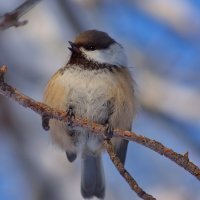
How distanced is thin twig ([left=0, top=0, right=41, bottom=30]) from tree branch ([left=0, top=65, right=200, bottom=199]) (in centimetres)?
35

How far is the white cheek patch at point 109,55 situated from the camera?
2041 mm

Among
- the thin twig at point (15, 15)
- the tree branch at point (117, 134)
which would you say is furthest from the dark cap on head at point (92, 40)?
the thin twig at point (15, 15)

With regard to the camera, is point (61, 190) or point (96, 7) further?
point (96, 7)

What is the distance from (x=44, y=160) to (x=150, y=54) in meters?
1.04

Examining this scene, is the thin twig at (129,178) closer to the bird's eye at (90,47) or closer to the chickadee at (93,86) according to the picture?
the chickadee at (93,86)

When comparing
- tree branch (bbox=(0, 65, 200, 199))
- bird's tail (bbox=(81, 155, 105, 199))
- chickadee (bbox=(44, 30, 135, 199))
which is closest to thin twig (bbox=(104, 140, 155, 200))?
tree branch (bbox=(0, 65, 200, 199))

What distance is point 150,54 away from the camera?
11.2 ft

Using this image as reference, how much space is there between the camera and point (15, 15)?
898 millimetres

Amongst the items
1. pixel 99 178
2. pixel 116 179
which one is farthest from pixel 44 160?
pixel 99 178

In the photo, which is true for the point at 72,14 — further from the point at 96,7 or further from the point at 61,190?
the point at 61,190

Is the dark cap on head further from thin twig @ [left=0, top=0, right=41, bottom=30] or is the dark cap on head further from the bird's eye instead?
thin twig @ [left=0, top=0, right=41, bottom=30]

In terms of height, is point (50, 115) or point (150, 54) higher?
point (150, 54)

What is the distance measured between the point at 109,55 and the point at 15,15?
3.95 ft

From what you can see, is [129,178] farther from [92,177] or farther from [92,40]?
[92,177]
